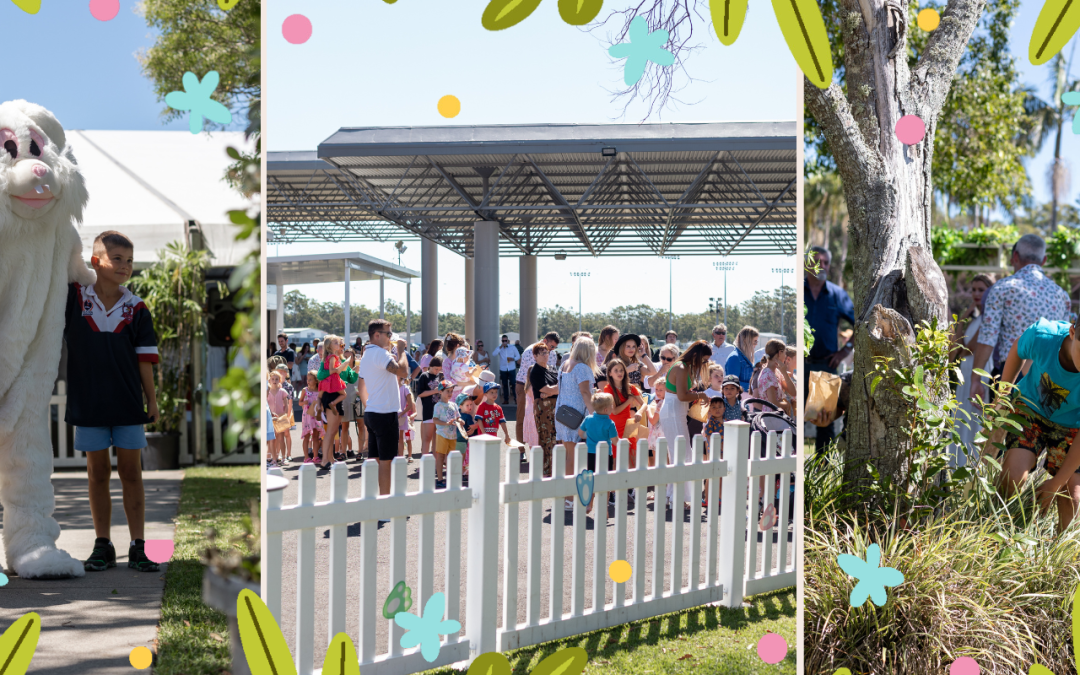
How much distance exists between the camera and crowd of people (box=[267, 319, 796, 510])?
177cm

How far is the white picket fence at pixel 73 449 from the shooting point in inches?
230

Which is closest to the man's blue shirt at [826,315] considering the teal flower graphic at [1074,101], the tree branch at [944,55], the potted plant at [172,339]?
the tree branch at [944,55]

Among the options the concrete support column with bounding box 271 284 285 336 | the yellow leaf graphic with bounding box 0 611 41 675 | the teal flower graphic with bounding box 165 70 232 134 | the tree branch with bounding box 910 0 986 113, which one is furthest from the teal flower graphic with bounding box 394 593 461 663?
the tree branch with bounding box 910 0 986 113

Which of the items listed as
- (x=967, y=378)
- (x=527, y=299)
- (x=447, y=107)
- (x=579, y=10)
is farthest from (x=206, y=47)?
(x=967, y=378)

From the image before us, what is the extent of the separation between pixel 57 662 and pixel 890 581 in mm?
2272

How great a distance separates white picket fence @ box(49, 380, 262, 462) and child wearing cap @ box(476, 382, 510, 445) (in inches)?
149

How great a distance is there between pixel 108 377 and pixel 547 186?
5.96 ft

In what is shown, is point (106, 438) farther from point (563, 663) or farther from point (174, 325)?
point (174, 325)

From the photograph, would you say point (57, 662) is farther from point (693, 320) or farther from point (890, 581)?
point (890, 581)

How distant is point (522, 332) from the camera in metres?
1.71

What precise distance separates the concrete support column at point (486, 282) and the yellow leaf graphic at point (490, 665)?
30.7 inches

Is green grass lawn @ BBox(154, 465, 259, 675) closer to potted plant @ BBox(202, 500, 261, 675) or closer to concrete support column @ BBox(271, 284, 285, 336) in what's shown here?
potted plant @ BBox(202, 500, 261, 675)

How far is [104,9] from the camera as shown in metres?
1.82

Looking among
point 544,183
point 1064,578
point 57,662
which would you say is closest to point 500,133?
point 544,183
